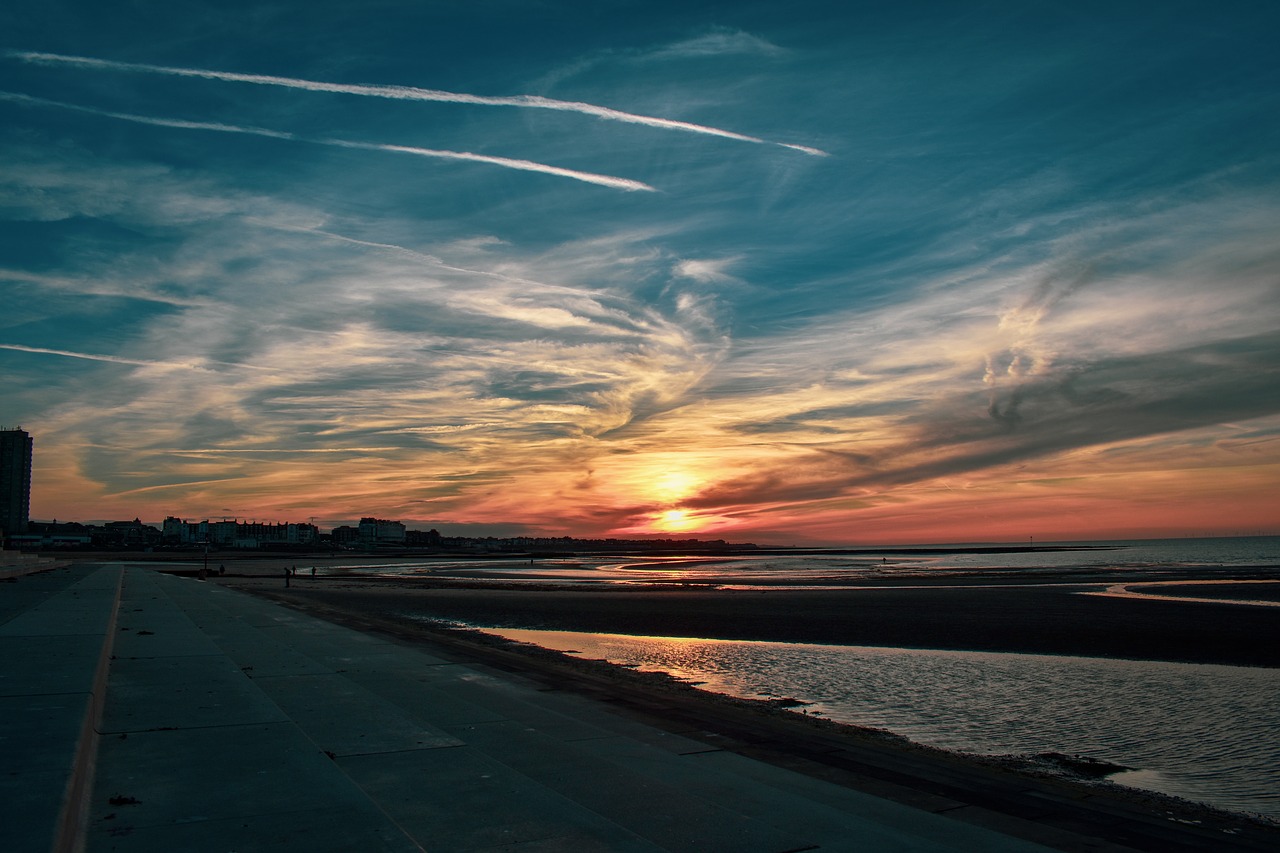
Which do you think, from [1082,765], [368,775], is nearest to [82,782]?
[368,775]

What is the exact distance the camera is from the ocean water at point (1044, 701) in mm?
11109

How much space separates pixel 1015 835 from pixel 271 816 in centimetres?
636

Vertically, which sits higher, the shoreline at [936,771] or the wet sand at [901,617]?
the shoreline at [936,771]

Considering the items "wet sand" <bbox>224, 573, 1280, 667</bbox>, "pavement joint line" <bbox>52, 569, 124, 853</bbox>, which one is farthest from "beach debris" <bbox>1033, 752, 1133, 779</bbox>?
"wet sand" <bbox>224, 573, 1280, 667</bbox>

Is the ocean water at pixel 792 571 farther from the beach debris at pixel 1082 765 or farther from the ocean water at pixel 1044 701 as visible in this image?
the beach debris at pixel 1082 765

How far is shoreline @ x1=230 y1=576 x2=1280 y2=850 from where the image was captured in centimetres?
777

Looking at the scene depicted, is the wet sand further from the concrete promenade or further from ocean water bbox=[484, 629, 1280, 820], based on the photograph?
the concrete promenade

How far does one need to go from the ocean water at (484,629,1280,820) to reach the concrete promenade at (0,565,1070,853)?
17.5 ft

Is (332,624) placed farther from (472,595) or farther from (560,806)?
(472,595)

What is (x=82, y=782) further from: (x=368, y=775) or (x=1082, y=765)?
(x=1082, y=765)

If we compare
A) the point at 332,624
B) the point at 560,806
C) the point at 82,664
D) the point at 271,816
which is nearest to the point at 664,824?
the point at 560,806

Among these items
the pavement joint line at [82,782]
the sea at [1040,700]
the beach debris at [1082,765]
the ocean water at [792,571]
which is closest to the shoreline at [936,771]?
the beach debris at [1082,765]

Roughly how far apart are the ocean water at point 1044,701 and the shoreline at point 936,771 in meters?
0.85

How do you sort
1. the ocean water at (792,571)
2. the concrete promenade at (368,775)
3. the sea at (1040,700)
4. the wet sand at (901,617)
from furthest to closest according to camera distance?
1. the ocean water at (792,571)
2. the wet sand at (901,617)
3. the sea at (1040,700)
4. the concrete promenade at (368,775)
